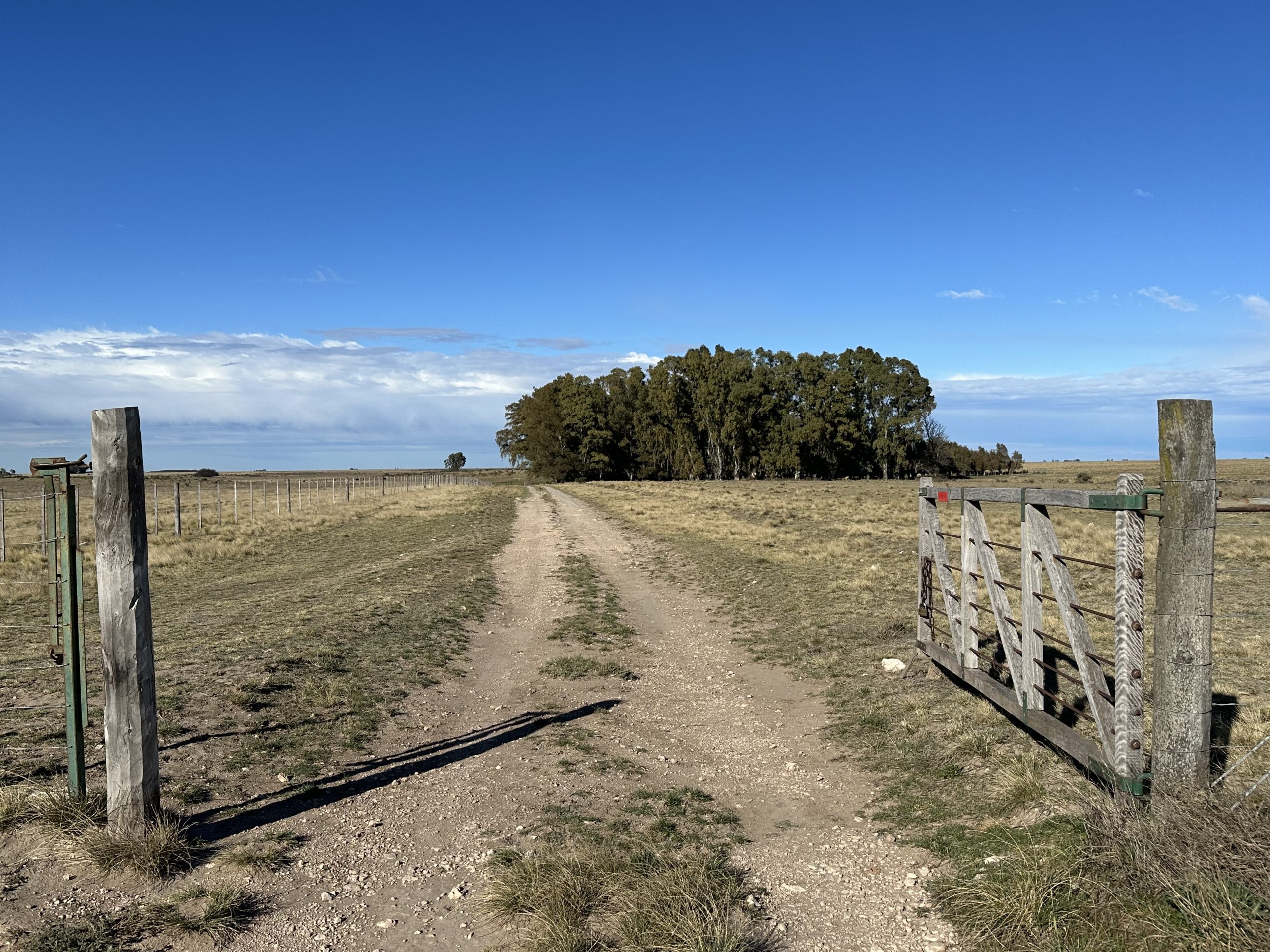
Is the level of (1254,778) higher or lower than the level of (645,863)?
higher

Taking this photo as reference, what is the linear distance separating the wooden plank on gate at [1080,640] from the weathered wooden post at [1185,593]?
1.29ft

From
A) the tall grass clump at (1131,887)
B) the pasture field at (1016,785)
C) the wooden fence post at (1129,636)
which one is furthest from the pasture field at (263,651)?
the wooden fence post at (1129,636)

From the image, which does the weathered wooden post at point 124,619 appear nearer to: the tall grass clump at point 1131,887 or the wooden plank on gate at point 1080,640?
the tall grass clump at point 1131,887

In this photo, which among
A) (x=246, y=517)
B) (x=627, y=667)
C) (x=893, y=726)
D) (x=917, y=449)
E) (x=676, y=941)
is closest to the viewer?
(x=676, y=941)

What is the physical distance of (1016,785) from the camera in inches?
205

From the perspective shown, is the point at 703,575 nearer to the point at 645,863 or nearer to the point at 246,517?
the point at 645,863

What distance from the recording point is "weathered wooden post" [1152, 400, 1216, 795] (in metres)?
4.22

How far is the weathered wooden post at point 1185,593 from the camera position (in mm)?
4223

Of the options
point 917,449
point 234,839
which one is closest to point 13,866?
point 234,839

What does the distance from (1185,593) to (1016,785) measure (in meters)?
1.73

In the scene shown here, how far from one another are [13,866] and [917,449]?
311ft

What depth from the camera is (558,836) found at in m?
5.02

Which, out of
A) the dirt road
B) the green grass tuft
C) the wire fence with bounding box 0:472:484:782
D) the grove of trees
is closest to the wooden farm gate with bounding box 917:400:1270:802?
the dirt road

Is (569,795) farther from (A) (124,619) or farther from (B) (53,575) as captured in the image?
(B) (53,575)
